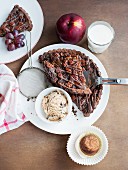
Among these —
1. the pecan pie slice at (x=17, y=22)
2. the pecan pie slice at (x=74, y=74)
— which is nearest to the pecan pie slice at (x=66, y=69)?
the pecan pie slice at (x=74, y=74)

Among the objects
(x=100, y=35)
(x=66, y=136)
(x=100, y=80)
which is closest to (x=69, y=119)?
(x=66, y=136)

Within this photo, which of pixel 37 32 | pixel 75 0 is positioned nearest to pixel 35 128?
pixel 37 32

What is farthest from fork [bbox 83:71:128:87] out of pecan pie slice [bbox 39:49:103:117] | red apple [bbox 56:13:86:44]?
red apple [bbox 56:13:86:44]

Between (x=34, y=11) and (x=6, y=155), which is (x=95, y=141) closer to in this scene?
(x=6, y=155)

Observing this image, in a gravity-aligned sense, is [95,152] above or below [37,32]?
below

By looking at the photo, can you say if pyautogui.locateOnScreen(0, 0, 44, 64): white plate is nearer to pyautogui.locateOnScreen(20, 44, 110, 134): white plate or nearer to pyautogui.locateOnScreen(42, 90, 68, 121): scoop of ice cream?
pyautogui.locateOnScreen(20, 44, 110, 134): white plate

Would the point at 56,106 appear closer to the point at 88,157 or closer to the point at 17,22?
the point at 88,157
